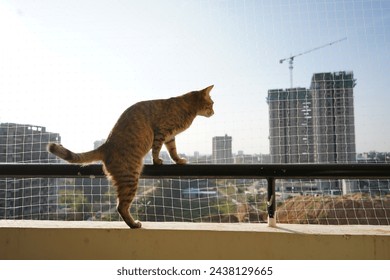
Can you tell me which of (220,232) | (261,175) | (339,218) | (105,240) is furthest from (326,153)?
(105,240)

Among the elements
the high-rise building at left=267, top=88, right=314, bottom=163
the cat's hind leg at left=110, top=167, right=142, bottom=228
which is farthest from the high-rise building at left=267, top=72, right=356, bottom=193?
the cat's hind leg at left=110, top=167, right=142, bottom=228

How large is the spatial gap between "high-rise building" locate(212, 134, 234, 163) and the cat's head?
0.22 m

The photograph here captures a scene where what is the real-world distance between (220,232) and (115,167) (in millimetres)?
678

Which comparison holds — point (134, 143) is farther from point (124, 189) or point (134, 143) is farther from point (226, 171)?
point (226, 171)

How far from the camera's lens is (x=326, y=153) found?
6.54 feet

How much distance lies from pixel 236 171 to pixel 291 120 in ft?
2.82

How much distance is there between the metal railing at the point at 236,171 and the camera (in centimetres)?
147

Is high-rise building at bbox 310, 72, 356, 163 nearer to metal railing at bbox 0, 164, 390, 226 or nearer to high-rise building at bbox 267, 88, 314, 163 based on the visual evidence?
high-rise building at bbox 267, 88, 314, 163

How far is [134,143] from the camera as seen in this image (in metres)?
1.69

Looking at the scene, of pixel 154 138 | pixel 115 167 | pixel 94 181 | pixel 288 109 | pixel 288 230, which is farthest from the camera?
pixel 288 109

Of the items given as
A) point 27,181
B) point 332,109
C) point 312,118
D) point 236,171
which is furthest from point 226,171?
point 27,181

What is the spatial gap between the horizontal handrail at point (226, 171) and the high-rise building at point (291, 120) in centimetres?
59
